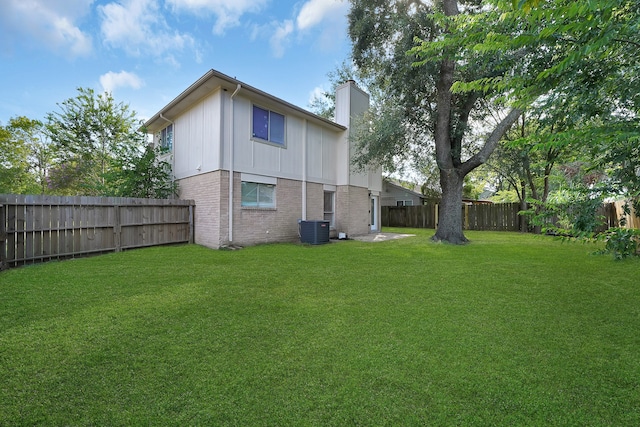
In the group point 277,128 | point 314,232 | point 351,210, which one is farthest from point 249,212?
point 351,210

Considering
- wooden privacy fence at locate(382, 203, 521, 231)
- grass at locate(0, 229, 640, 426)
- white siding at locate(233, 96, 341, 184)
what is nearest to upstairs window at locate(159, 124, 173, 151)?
white siding at locate(233, 96, 341, 184)

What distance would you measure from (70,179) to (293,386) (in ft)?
64.8

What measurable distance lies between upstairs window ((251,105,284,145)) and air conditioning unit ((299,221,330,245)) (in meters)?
3.21

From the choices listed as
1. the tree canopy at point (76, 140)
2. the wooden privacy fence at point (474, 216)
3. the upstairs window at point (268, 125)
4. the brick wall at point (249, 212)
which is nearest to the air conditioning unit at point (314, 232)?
the brick wall at point (249, 212)

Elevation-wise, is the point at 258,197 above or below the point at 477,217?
above

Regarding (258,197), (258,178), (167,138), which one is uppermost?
(167,138)

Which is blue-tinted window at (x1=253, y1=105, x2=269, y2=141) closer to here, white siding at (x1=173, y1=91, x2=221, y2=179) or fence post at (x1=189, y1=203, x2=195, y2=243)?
white siding at (x1=173, y1=91, x2=221, y2=179)

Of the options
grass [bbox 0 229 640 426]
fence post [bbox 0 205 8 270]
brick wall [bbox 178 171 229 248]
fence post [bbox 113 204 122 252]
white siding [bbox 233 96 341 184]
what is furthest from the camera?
white siding [bbox 233 96 341 184]

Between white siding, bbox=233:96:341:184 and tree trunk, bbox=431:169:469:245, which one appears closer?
white siding, bbox=233:96:341:184

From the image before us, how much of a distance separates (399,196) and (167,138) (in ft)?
66.0

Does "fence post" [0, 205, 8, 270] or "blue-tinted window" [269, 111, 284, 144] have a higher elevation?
"blue-tinted window" [269, 111, 284, 144]

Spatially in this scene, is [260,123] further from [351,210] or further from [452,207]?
[452,207]

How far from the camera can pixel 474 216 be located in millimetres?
16844

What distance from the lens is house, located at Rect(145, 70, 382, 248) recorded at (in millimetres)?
8719
